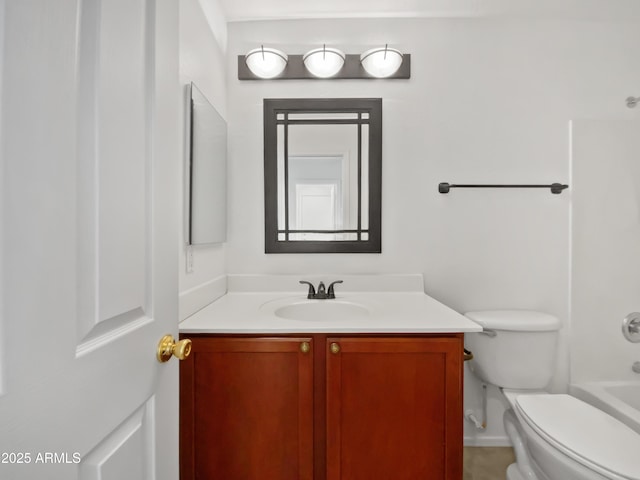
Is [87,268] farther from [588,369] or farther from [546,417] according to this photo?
→ [588,369]

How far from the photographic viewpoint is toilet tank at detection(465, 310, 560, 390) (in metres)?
1.40

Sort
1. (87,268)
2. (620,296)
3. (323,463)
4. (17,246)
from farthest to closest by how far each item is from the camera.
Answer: (620,296) → (323,463) → (87,268) → (17,246)

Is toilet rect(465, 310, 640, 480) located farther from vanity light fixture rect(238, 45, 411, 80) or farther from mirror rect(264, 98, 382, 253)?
vanity light fixture rect(238, 45, 411, 80)

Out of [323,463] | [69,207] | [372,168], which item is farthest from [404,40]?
[323,463]

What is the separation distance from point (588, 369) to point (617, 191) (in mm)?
959

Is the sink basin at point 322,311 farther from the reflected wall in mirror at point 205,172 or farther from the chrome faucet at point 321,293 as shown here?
the reflected wall in mirror at point 205,172

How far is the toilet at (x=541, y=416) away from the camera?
930mm

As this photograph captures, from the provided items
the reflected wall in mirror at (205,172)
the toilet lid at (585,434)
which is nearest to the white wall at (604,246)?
the toilet lid at (585,434)

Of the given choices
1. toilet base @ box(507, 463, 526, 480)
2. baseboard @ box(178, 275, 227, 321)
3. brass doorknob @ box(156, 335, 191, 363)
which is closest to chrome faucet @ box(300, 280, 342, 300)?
baseboard @ box(178, 275, 227, 321)

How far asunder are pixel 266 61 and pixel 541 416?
6.39 feet

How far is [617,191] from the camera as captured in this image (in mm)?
1598

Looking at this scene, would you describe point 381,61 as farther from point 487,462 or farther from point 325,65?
point 487,462

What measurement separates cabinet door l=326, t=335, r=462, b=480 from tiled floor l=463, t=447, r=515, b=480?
613 millimetres

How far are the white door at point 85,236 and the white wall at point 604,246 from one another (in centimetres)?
196
